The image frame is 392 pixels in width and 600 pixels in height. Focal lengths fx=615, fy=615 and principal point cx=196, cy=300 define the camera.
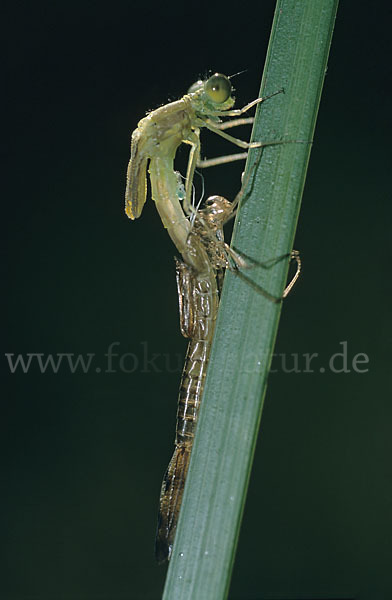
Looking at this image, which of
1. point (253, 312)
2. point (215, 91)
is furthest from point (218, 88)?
point (253, 312)

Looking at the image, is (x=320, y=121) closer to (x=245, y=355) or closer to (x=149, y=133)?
(x=149, y=133)

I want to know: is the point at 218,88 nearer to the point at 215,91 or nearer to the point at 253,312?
the point at 215,91

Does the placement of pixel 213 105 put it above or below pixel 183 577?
above

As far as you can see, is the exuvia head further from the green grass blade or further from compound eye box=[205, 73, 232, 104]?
the green grass blade

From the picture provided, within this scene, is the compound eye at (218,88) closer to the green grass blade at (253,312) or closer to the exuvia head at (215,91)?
the exuvia head at (215,91)

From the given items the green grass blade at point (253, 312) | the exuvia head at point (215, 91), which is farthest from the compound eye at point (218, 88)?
the green grass blade at point (253, 312)

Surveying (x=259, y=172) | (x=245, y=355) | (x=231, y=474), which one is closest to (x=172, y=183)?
(x=259, y=172)
